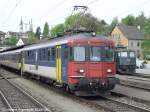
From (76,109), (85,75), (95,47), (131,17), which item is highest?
(131,17)

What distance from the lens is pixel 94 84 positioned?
1750cm

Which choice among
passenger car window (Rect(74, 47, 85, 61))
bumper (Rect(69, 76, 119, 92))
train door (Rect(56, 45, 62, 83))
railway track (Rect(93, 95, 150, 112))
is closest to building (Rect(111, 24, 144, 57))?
train door (Rect(56, 45, 62, 83))

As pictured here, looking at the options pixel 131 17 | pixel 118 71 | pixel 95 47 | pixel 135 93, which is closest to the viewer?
pixel 95 47

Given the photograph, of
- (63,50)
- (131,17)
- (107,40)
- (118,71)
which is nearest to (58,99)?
(63,50)

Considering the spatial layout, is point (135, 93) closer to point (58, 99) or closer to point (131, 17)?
point (58, 99)

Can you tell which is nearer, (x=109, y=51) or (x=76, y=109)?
(x=76, y=109)

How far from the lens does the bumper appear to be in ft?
56.6

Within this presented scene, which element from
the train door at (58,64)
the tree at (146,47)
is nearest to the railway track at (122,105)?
the train door at (58,64)

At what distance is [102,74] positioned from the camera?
703 inches

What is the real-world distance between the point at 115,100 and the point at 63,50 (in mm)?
3519

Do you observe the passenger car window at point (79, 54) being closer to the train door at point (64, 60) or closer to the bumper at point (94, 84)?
the train door at point (64, 60)

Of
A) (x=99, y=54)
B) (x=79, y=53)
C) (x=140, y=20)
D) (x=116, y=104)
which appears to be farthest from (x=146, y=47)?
(x=116, y=104)

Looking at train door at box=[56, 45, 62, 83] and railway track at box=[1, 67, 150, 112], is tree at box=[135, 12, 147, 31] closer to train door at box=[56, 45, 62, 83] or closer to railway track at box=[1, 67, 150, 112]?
train door at box=[56, 45, 62, 83]

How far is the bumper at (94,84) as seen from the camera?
17.3 metres
